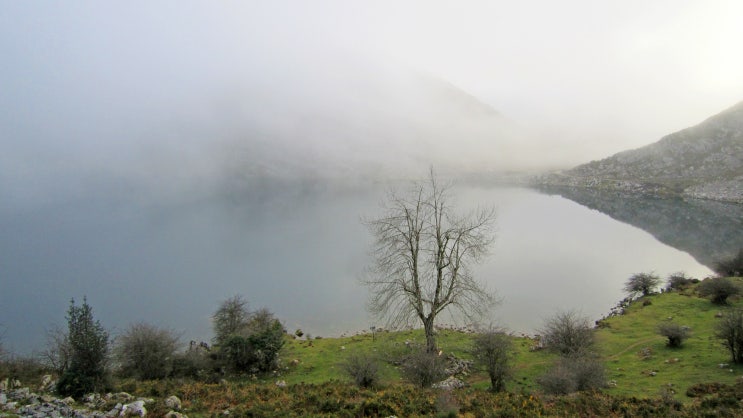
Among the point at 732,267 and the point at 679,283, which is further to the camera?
the point at 732,267

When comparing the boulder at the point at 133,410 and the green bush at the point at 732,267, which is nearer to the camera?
the boulder at the point at 133,410

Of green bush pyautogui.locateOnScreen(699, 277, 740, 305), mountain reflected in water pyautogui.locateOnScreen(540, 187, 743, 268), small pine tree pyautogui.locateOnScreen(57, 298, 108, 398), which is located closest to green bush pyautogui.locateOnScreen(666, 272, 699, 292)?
green bush pyautogui.locateOnScreen(699, 277, 740, 305)

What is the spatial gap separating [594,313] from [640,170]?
188346 millimetres

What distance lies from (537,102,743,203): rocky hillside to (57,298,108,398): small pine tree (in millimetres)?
169384

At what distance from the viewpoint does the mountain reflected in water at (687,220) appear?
214 feet

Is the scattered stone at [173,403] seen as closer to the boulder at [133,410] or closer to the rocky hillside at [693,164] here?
the boulder at [133,410]

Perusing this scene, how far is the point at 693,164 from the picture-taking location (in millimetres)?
168125

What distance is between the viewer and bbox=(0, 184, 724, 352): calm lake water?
38.8 meters

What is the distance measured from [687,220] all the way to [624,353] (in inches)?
3780

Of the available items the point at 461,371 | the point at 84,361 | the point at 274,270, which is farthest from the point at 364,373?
the point at 274,270

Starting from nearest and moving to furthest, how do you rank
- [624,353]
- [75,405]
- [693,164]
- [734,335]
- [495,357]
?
1. [75,405]
2. [495,357]
3. [734,335]
4. [624,353]
5. [693,164]

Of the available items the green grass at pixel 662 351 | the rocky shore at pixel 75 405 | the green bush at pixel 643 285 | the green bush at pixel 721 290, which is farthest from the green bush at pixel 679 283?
the rocky shore at pixel 75 405

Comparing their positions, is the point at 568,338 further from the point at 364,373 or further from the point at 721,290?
the point at 721,290

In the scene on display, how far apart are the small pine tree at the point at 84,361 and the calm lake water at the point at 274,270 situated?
21.1 metres
